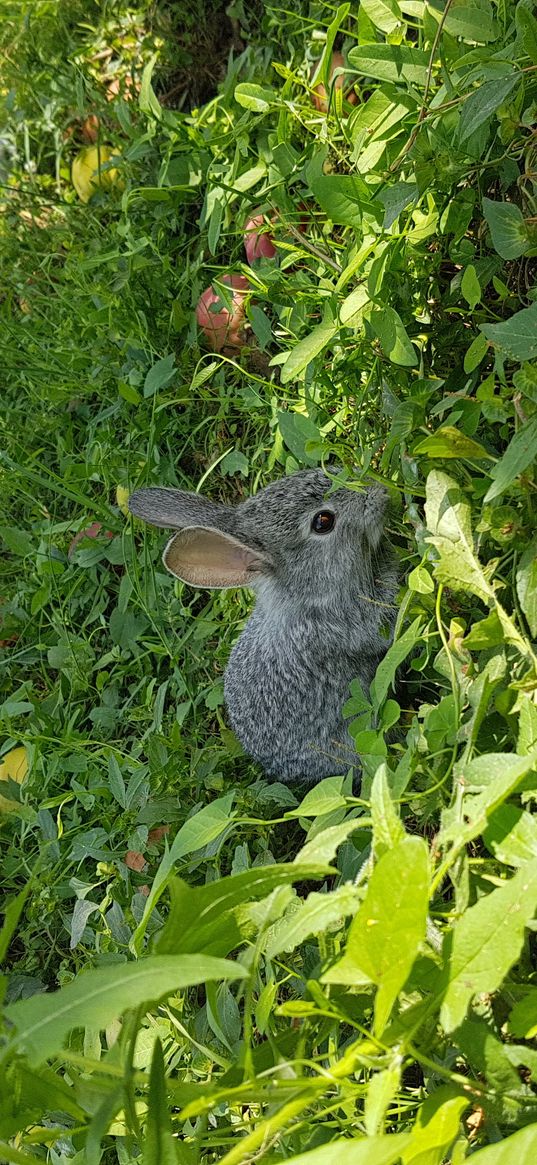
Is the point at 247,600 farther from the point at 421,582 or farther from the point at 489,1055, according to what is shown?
the point at 489,1055

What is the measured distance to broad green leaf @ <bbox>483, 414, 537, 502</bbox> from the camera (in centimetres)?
199

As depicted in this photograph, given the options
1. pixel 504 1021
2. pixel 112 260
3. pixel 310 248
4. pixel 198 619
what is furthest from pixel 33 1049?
pixel 112 260

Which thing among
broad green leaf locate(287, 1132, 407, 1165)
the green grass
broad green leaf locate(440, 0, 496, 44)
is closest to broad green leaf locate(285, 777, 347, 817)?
the green grass

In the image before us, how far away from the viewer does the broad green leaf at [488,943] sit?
5.20ft

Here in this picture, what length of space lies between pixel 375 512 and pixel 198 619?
111cm

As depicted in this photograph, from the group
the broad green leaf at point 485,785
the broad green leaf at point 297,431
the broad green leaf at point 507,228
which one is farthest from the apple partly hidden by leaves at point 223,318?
the broad green leaf at point 485,785

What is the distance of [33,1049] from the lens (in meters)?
1.39

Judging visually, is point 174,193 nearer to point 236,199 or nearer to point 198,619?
point 236,199

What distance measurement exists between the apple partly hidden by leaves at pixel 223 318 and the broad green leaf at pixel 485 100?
1784 mm

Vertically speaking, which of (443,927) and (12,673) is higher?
(443,927)

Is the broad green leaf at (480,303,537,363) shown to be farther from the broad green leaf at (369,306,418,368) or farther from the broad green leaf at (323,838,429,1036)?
the broad green leaf at (323,838,429,1036)

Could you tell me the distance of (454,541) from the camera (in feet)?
7.48

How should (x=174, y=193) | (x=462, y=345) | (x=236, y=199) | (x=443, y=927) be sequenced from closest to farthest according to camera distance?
1. (x=443, y=927)
2. (x=462, y=345)
3. (x=236, y=199)
4. (x=174, y=193)

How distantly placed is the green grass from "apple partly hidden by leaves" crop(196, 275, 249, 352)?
8 centimetres
